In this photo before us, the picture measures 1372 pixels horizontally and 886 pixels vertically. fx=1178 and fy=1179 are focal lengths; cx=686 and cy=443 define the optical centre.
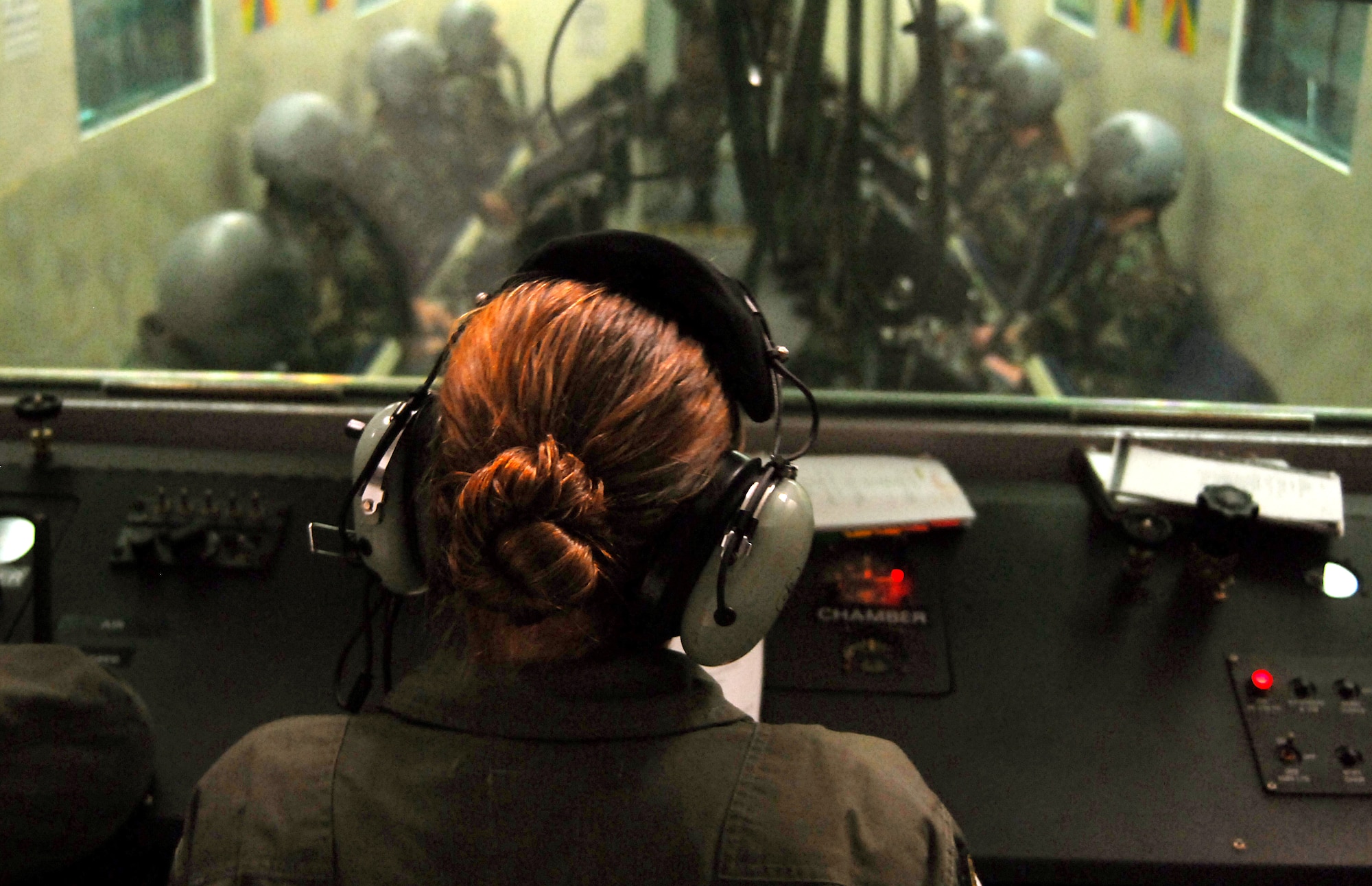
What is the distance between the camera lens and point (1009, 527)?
5.05ft

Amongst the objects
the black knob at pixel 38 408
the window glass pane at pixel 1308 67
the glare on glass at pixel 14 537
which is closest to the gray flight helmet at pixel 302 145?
the black knob at pixel 38 408

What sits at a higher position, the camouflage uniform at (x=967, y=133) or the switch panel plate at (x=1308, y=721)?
the camouflage uniform at (x=967, y=133)

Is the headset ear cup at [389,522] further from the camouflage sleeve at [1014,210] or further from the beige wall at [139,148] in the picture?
the camouflage sleeve at [1014,210]

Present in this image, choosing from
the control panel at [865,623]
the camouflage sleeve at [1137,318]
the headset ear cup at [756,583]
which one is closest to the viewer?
the headset ear cup at [756,583]

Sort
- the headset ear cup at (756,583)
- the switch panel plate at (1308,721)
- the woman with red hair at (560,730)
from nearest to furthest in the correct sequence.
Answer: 1. the woman with red hair at (560,730)
2. the headset ear cup at (756,583)
3. the switch panel plate at (1308,721)

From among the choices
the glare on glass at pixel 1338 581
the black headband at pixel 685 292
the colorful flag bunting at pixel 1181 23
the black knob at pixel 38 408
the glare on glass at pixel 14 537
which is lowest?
the glare on glass at pixel 14 537

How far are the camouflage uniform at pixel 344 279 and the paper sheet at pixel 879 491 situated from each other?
71 centimetres

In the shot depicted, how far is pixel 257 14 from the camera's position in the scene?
175 centimetres

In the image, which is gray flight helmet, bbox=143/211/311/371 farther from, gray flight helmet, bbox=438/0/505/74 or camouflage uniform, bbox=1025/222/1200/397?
camouflage uniform, bbox=1025/222/1200/397

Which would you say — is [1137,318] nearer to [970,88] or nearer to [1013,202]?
[1013,202]

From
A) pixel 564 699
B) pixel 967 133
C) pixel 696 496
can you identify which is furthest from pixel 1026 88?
pixel 564 699

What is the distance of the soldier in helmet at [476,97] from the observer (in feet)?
5.83

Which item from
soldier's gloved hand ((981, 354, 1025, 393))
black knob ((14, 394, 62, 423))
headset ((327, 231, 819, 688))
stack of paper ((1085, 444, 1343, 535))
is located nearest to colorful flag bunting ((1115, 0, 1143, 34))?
soldier's gloved hand ((981, 354, 1025, 393))

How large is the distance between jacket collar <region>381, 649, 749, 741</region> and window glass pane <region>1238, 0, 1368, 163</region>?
1.23 m
